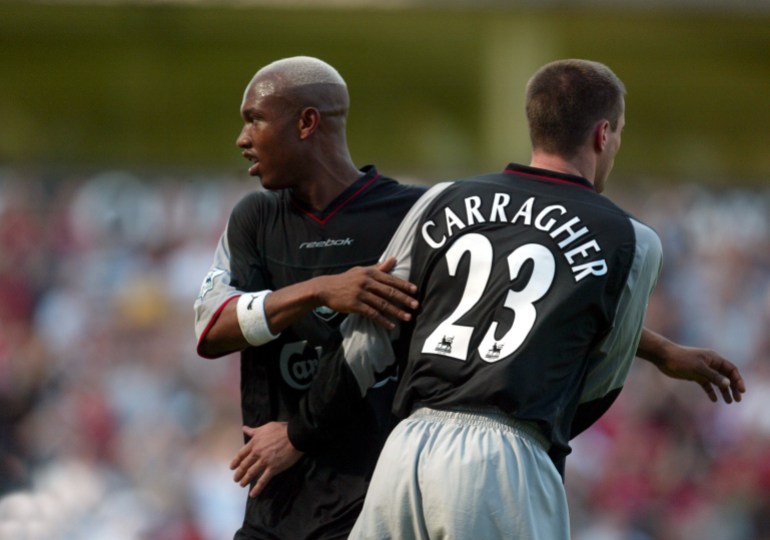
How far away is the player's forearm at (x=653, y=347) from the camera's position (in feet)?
13.1

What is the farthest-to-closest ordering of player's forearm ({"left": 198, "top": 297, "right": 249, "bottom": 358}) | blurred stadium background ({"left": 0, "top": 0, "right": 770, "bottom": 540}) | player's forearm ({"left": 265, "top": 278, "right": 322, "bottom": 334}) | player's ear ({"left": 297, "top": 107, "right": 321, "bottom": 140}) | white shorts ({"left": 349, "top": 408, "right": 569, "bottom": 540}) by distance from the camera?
blurred stadium background ({"left": 0, "top": 0, "right": 770, "bottom": 540})
player's ear ({"left": 297, "top": 107, "right": 321, "bottom": 140})
player's forearm ({"left": 198, "top": 297, "right": 249, "bottom": 358})
player's forearm ({"left": 265, "top": 278, "right": 322, "bottom": 334})
white shorts ({"left": 349, "top": 408, "right": 569, "bottom": 540})

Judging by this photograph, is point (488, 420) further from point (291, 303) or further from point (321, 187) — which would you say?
point (321, 187)

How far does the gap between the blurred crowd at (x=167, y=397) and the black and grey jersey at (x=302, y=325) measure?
538cm

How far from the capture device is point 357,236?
13.1 ft

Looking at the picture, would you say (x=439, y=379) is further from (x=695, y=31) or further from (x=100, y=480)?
(x=695, y=31)

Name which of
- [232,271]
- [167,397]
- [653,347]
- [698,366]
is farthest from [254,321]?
[167,397]

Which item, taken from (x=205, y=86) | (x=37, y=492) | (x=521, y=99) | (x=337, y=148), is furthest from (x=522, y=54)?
(x=337, y=148)

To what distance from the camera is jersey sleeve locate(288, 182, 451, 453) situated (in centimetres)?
366

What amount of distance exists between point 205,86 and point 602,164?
11.7 metres

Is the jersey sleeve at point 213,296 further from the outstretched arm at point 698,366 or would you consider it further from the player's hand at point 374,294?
the outstretched arm at point 698,366

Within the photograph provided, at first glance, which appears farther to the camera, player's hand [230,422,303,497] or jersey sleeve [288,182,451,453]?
player's hand [230,422,303,497]

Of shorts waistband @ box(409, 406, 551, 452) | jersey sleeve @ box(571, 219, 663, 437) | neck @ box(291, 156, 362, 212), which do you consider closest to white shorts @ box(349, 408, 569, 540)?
shorts waistband @ box(409, 406, 551, 452)

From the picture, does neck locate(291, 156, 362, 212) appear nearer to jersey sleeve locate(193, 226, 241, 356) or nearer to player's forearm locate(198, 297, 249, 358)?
jersey sleeve locate(193, 226, 241, 356)

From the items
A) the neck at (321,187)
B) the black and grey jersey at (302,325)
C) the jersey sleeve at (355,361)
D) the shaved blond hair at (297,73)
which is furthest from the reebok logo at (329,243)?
the shaved blond hair at (297,73)
